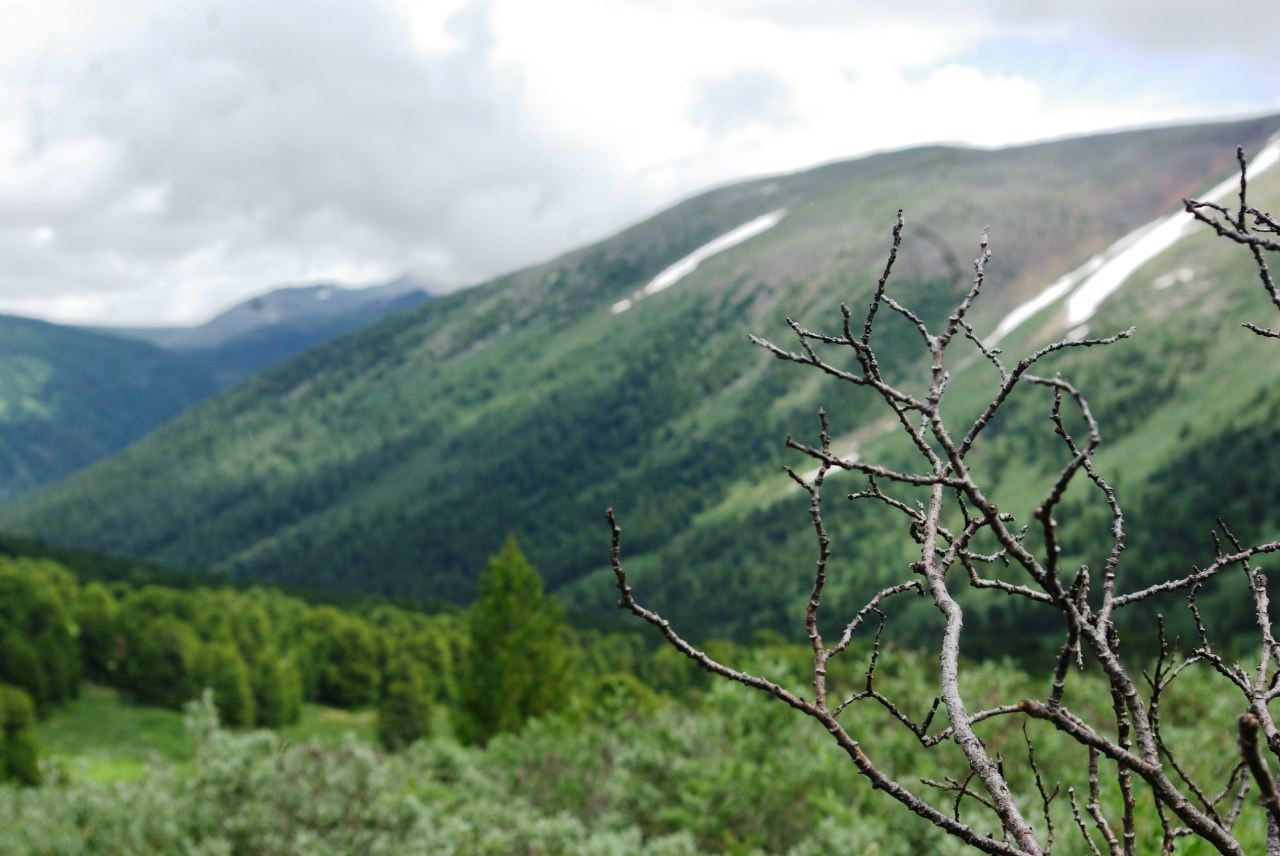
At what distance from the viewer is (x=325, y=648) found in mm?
85625

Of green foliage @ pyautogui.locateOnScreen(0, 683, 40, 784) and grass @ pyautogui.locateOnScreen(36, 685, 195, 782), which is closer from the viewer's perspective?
green foliage @ pyautogui.locateOnScreen(0, 683, 40, 784)

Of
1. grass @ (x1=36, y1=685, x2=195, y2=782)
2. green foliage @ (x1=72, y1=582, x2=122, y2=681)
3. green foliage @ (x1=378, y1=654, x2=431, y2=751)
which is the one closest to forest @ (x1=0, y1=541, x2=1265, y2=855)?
grass @ (x1=36, y1=685, x2=195, y2=782)

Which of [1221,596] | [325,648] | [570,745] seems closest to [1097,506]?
[1221,596]

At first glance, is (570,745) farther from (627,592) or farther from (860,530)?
(860,530)

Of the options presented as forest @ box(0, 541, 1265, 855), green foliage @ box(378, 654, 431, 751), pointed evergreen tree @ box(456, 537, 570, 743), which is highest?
forest @ box(0, 541, 1265, 855)

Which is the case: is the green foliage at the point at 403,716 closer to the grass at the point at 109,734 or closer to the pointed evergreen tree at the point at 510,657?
the grass at the point at 109,734

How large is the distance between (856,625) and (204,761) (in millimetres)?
15067

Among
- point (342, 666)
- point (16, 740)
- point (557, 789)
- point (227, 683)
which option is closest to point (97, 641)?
point (227, 683)

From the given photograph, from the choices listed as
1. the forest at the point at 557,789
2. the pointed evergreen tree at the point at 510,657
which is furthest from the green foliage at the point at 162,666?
the forest at the point at 557,789

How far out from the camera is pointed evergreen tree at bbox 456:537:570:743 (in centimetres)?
4625

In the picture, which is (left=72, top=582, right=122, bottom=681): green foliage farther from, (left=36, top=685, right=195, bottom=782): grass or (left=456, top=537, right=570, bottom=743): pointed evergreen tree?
(left=456, top=537, right=570, bottom=743): pointed evergreen tree

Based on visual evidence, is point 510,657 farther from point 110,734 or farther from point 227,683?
point 110,734

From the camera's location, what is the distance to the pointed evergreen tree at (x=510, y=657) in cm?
4625

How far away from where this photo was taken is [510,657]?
1842 inches
